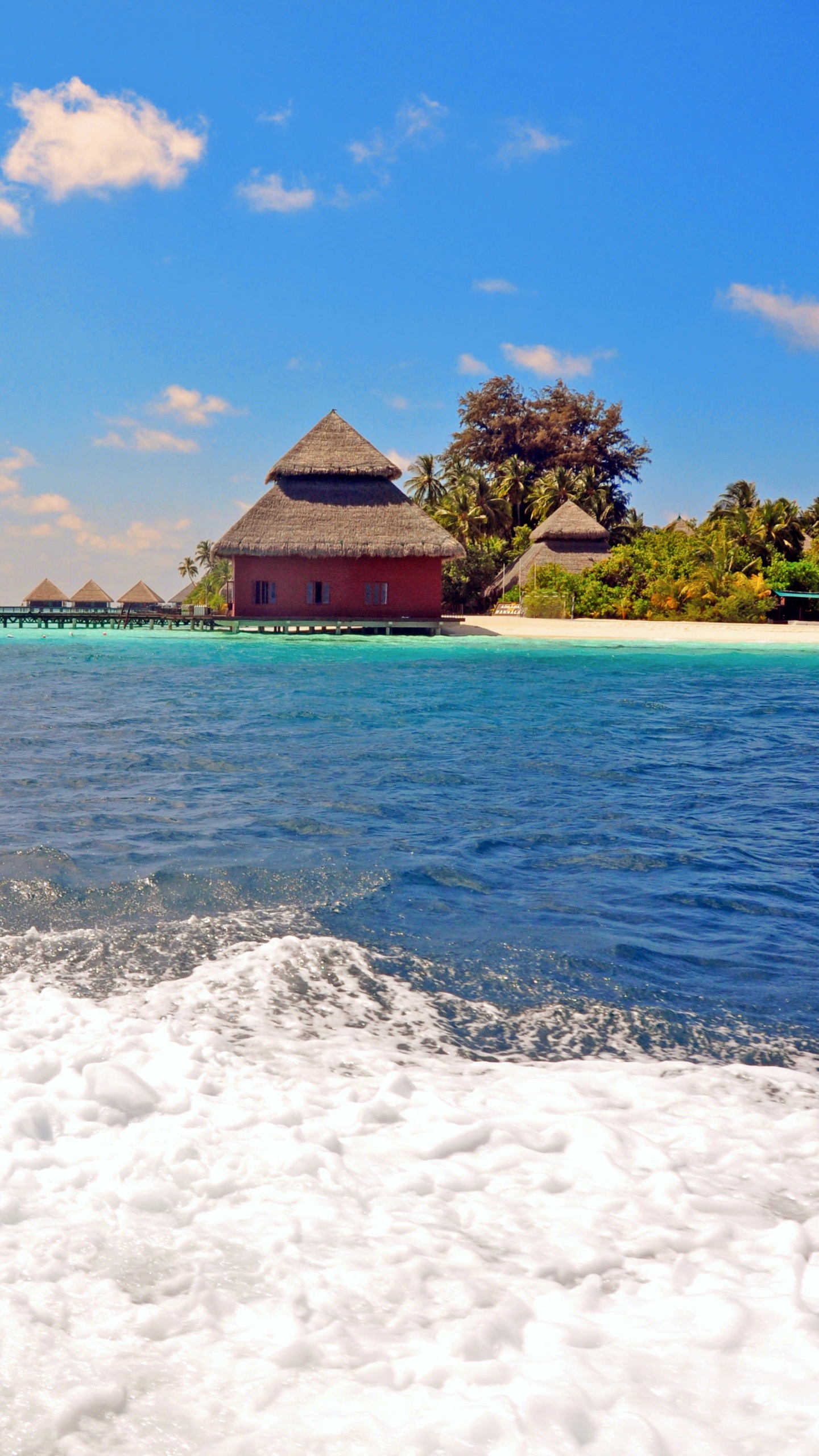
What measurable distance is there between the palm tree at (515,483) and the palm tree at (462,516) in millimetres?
2977

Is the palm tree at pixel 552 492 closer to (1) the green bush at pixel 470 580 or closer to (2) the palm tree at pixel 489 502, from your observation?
(2) the palm tree at pixel 489 502

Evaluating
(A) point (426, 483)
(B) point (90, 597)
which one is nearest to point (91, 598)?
(B) point (90, 597)

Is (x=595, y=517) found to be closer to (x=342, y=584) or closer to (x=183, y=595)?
(x=342, y=584)

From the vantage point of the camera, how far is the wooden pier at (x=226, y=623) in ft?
105

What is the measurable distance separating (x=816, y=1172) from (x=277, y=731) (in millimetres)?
9456

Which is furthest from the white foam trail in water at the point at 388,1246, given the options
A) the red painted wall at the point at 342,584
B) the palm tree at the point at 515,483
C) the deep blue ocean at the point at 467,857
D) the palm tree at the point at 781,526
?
the palm tree at the point at 515,483

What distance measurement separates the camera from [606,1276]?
7.11ft

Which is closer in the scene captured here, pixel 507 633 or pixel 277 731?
pixel 277 731

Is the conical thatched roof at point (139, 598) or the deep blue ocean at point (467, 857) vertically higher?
the conical thatched roof at point (139, 598)

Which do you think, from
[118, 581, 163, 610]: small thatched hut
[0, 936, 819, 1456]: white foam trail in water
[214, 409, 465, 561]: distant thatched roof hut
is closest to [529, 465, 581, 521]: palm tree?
[214, 409, 465, 561]: distant thatched roof hut

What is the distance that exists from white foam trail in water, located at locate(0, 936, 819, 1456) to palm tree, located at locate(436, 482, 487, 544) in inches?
1681

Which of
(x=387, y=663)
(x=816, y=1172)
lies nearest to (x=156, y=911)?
(x=816, y=1172)

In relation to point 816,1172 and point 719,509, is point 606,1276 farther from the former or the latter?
point 719,509

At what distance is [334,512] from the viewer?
106ft
